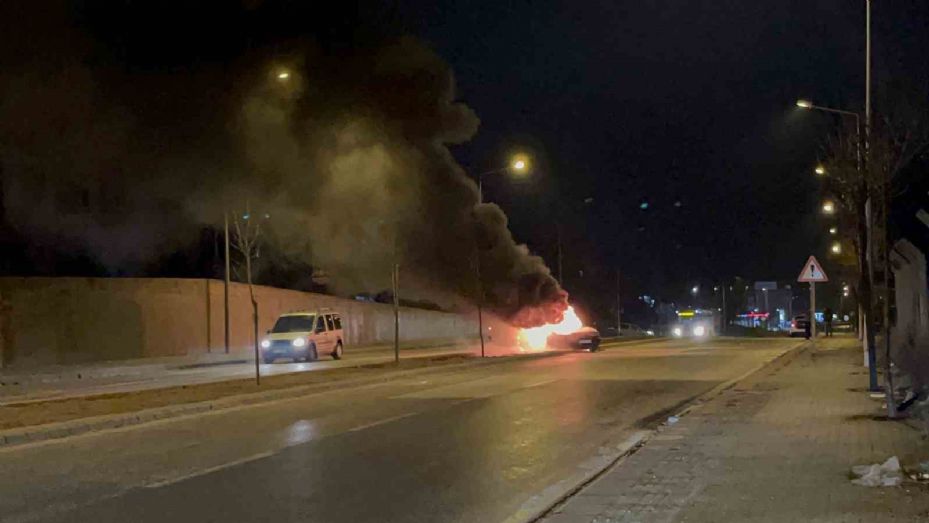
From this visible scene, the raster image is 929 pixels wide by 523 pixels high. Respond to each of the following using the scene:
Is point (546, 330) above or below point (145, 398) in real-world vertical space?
above

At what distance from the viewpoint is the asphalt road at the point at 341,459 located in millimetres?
8023

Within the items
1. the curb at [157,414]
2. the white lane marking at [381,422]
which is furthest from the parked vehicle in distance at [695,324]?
the white lane marking at [381,422]

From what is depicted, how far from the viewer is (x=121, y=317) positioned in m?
33.2

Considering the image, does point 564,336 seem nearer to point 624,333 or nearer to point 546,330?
point 546,330

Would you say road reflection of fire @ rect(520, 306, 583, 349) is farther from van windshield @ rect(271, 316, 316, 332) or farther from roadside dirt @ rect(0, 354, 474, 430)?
roadside dirt @ rect(0, 354, 474, 430)

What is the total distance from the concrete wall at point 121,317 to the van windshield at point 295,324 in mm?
5340

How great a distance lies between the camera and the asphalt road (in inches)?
316

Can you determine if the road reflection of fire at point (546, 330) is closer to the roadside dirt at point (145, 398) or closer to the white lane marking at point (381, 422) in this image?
the roadside dirt at point (145, 398)

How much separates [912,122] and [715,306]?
77911 mm

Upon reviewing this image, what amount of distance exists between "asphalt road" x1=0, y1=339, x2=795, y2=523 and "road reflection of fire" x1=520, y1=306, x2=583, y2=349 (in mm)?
20625

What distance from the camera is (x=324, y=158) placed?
112ft

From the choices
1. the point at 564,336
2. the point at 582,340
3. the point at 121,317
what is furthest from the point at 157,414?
the point at 564,336

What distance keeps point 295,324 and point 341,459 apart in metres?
21.6

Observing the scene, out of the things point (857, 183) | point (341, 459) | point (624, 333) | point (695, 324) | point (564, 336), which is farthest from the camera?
point (695, 324)
